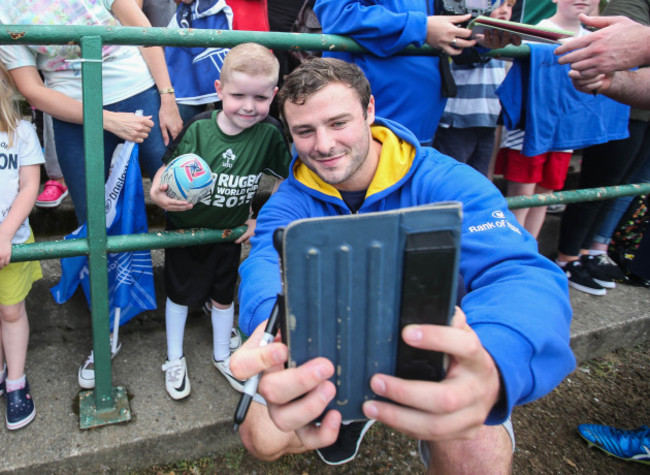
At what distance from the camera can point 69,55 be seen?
173 centimetres

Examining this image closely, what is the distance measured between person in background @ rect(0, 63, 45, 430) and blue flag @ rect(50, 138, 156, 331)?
0.14 metres

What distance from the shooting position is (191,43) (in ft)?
4.79

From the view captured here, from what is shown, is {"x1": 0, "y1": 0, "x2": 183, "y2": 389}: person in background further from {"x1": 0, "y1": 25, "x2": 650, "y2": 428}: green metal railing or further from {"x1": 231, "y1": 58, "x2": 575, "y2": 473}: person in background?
{"x1": 231, "y1": 58, "x2": 575, "y2": 473}: person in background

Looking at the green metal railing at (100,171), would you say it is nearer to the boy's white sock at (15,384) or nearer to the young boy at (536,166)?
the boy's white sock at (15,384)

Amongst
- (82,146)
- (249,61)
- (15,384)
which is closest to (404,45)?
(249,61)

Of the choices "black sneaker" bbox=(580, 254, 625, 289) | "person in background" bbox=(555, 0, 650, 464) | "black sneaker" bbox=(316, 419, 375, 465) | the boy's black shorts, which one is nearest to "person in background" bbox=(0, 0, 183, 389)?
the boy's black shorts

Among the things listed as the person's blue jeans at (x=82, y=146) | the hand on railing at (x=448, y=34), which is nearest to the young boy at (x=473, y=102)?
the hand on railing at (x=448, y=34)

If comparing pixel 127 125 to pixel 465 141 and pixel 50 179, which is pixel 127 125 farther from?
pixel 465 141

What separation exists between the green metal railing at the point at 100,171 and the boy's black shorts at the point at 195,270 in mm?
258

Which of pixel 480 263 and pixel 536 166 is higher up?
pixel 480 263

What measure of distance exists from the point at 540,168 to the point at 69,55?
85.6 inches

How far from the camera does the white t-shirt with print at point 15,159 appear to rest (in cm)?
157

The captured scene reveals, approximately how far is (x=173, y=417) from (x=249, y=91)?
1.20 m

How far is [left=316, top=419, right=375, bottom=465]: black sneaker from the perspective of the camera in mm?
→ 1524
